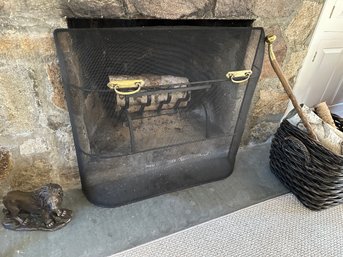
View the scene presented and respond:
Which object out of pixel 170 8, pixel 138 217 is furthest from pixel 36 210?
pixel 170 8

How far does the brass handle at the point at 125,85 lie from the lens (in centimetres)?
91

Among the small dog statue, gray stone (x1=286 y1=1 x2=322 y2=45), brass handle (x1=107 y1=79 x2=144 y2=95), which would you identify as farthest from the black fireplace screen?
gray stone (x1=286 y1=1 x2=322 y2=45)

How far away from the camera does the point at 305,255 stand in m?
1.10

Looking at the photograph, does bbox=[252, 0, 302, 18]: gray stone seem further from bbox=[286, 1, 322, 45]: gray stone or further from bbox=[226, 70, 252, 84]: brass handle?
bbox=[226, 70, 252, 84]: brass handle

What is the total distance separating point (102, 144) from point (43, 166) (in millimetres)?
246

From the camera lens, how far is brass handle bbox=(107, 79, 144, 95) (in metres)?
0.91

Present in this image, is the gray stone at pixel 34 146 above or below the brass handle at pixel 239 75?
below

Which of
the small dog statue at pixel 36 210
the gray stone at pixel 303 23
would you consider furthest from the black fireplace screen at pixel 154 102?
the gray stone at pixel 303 23

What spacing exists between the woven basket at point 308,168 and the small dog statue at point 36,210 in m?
0.97

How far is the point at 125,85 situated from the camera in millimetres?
927

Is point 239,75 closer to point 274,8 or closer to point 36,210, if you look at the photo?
point 274,8

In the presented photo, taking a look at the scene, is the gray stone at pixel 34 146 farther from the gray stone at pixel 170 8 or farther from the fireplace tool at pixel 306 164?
the fireplace tool at pixel 306 164

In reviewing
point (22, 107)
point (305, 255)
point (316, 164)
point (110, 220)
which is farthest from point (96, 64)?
point (305, 255)

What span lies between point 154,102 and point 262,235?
2.27 ft
